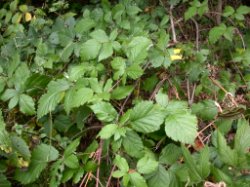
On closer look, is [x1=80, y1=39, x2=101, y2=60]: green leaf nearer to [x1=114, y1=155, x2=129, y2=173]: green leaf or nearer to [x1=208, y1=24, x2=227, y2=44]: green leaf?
[x1=114, y1=155, x2=129, y2=173]: green leaf

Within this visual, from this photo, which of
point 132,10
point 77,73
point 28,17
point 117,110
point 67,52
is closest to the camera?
point 77,73

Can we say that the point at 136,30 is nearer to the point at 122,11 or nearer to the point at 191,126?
the point at 122,11

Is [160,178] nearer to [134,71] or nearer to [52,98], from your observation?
[134,71]

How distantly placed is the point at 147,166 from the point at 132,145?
10 centimetres

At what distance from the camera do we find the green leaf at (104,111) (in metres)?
1.24

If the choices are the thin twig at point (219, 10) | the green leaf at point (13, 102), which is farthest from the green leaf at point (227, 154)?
the thin twig at point (219, 10)

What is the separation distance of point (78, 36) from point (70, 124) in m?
0.60

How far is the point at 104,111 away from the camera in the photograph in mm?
1249

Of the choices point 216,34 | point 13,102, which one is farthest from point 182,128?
point 216,34

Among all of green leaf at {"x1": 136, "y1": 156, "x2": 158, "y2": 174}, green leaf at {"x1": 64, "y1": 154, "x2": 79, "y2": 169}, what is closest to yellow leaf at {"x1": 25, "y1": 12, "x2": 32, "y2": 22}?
green leaf at {"x1": 64, "y1": 154, "x2": 79, "y2": 169}

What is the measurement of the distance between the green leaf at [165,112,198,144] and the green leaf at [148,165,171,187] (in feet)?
0.46

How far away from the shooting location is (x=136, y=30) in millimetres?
1872

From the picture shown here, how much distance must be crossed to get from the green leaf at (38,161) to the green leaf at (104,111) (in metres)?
0.31

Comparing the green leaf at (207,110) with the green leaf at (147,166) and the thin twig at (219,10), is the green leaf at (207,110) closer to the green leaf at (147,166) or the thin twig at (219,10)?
the green leaf at (147,166)
